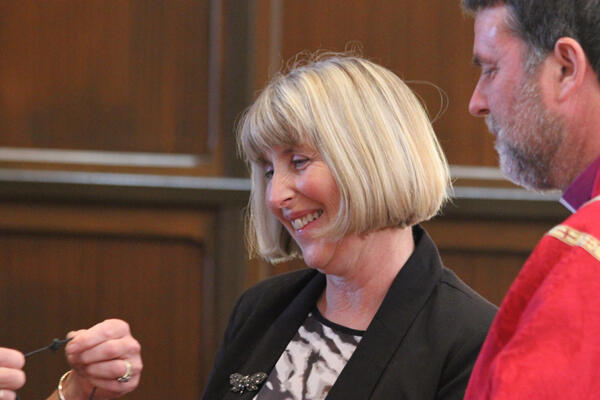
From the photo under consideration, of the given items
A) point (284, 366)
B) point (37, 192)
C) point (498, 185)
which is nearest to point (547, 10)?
point (284, 366)

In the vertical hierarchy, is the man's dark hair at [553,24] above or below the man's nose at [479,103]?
above

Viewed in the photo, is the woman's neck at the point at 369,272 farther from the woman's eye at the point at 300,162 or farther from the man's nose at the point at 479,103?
the man's nose at the point at 479,103

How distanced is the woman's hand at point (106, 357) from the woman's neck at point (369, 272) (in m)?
0.44

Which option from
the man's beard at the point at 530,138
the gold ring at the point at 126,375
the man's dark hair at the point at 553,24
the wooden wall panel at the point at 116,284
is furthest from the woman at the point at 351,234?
the wooden wall panel at the point at 116,284

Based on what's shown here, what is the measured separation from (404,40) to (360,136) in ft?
3.94

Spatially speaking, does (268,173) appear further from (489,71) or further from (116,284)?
(116,284)

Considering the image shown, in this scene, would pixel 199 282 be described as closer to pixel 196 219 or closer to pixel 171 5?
pixel 196 219

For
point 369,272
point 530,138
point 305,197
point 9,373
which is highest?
point 530,138

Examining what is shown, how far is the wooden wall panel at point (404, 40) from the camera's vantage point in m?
2.87

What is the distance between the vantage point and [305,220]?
1841mm

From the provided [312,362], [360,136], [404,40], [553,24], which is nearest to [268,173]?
[360,136]

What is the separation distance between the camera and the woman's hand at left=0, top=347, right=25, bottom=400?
1518 millimetres

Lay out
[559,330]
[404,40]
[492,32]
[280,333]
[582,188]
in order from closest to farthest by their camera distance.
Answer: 1. [559,330]
2. [582,188]
3. [492,32]
4. [280,333]
5. [404,40]

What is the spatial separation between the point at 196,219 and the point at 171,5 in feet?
2.39
